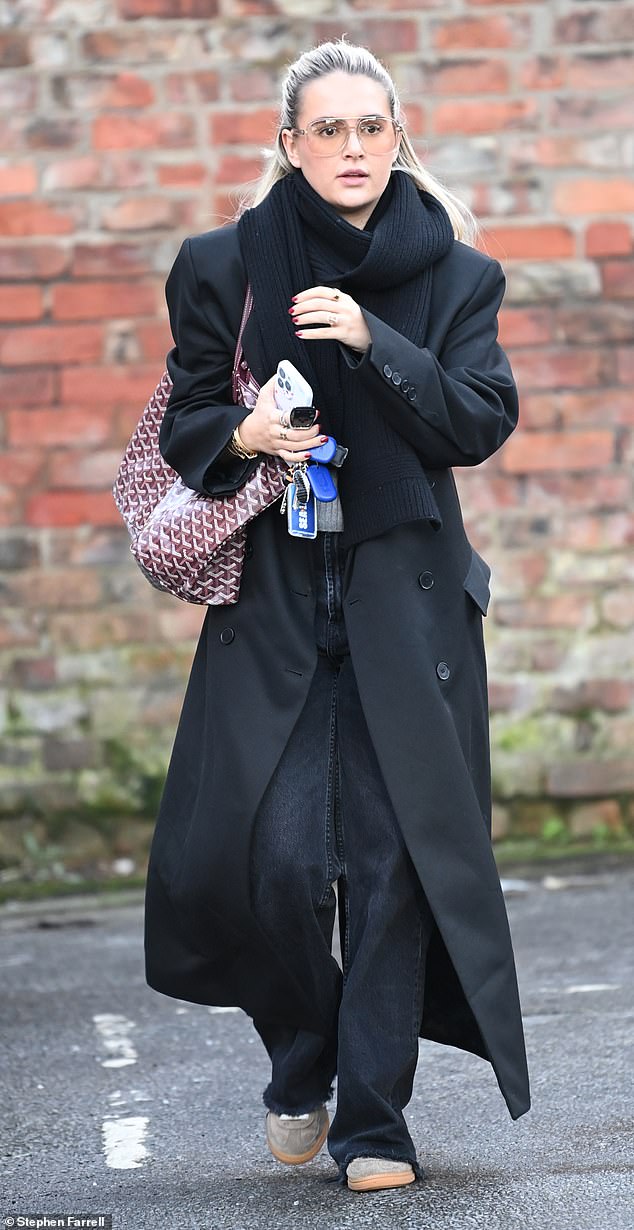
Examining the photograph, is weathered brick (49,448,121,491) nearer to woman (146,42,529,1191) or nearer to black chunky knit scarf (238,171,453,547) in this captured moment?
woman (146,42,529,1191)

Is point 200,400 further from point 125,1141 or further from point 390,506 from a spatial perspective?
point 125,1141

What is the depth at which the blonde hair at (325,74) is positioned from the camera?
330 centimetres

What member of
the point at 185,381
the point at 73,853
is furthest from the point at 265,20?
the point at 185,381

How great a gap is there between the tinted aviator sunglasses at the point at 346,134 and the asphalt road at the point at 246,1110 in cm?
181

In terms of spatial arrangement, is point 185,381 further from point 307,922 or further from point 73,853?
point 73,853

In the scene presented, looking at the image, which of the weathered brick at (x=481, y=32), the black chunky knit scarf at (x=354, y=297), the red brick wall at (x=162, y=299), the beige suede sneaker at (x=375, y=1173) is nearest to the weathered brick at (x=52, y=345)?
the red brick wall at (x=162, y=299)

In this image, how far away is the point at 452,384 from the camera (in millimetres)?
3191

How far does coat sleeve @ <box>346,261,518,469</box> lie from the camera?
3.14 metres

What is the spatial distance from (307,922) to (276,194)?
129 centimetres

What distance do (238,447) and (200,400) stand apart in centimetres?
15

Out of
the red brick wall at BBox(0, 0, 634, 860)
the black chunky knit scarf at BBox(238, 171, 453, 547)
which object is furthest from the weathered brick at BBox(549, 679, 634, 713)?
the black chunky knit scarf at BBox(238, 171, 453, 547)

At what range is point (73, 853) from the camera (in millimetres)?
6438

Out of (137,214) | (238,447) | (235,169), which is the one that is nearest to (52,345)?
(137,214)

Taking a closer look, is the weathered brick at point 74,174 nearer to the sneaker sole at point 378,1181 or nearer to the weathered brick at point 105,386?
the weathered brick at point 105,386
